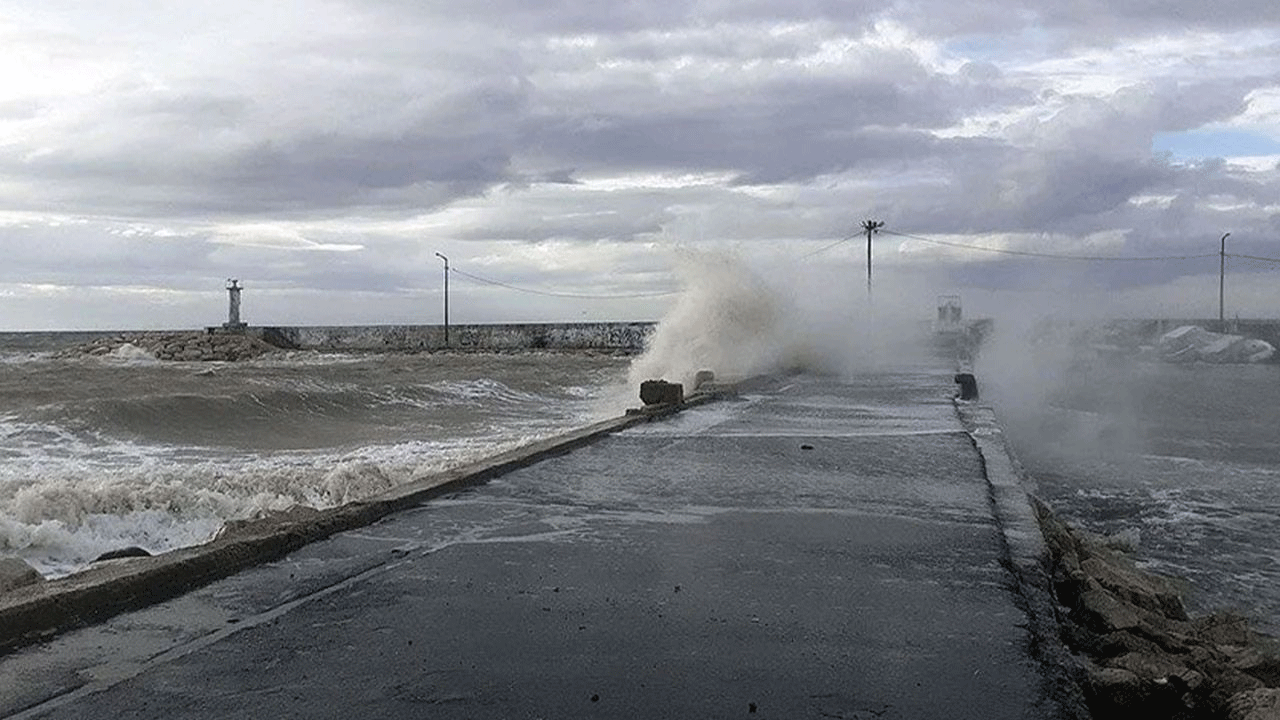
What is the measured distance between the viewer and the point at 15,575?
18.0 ft

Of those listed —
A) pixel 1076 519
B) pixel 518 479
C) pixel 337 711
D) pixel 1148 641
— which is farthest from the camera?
pixel 1076 519

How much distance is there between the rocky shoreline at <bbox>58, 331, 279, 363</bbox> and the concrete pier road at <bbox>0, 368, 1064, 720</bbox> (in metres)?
53.5

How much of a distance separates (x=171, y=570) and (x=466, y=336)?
69.9 m

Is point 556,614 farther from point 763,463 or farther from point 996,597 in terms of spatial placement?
point 763,463

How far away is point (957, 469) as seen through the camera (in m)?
9.41

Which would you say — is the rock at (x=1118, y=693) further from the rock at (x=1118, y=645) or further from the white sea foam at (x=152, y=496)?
the white sea foam at (x=152, y=496)

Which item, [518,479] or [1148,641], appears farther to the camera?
[518,479]

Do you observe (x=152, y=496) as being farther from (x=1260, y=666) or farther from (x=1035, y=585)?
(x=1260, y=666)

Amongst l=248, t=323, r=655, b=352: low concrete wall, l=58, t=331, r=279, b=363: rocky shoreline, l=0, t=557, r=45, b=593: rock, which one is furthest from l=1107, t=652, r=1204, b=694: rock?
l=248, t=323, r=655, b=352: low concrete wall

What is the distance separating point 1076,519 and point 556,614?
9.37 m

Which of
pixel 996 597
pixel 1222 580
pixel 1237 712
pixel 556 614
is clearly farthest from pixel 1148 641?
pixel 1222 580

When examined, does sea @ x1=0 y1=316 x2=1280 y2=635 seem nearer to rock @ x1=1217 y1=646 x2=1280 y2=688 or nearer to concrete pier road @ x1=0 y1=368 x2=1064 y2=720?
rock @ x1=1217 y1=646 x2=1280 y2=688

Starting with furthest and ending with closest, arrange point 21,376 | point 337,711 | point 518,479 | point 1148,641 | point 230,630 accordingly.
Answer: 1. point 21,376
2. point 518,479
3. point 1148,641
4. point 230,630
5. point 337,711

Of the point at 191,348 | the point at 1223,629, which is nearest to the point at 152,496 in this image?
the point at 1223,629
